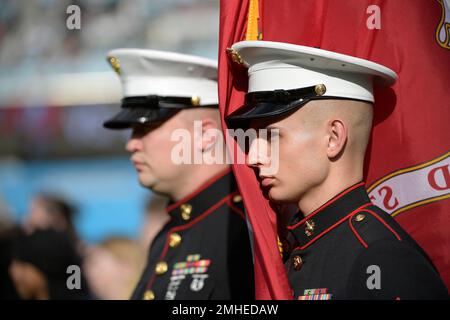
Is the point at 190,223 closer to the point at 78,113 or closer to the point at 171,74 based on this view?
the point at 171,74

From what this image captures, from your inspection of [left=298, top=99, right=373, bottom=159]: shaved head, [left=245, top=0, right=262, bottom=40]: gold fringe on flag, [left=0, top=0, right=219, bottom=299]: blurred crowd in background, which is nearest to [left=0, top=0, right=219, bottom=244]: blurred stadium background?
[left=0, top=0, right=219, bottom=299]: blurred crowd in background

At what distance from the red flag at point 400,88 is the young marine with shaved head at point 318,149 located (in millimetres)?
151

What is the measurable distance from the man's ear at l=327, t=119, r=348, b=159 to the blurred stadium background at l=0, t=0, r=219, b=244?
597 cm

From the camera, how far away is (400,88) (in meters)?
3.23

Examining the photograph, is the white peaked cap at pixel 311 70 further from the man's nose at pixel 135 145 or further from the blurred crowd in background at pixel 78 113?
the blurred crowd in background at pixel 78 113

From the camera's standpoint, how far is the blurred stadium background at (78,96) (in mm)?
9422

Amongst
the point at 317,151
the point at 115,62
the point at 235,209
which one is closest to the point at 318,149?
the point at 317,151

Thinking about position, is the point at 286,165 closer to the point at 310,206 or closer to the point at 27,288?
the point at 310,206

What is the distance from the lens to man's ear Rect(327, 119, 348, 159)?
2945 mm

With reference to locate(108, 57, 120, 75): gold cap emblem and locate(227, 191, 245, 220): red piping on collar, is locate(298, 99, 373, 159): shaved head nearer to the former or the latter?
locate(227, 191, 245, 220): red piping on collar

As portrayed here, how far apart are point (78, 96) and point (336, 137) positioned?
24.6ft

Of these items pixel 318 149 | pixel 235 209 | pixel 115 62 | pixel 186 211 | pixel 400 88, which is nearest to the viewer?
pixel 318 149
